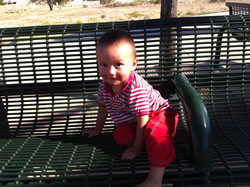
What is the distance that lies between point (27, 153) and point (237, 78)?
5.52 ft

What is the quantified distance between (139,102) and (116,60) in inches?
11.6

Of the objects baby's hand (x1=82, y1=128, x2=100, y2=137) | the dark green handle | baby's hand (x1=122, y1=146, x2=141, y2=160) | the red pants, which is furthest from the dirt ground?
the dark green handle

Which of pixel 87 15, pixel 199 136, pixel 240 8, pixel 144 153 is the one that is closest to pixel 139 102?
pixel 144 153

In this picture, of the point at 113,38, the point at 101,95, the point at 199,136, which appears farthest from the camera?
the point at 101,95

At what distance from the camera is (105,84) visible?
76.2 inches

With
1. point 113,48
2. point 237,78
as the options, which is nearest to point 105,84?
point 113,48

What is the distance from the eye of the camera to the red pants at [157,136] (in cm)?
159

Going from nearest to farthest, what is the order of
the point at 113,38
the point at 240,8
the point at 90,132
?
the point at 113,38, the point at 90,132, the point at 240,8

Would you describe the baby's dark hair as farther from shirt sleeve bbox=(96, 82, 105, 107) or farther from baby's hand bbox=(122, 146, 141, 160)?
baby's hand bbox=(122, 146, 141, 160)

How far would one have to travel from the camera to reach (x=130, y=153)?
173 centimetres

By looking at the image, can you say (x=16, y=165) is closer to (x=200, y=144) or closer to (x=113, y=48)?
(x=113, y=48)

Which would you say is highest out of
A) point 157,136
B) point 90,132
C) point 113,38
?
point 113,38

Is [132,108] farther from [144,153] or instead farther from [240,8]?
[240,8]

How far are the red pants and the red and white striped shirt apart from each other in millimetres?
55
